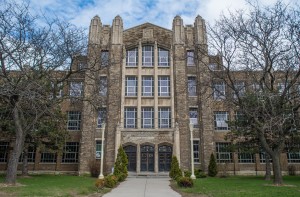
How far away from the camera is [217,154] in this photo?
31156 mm

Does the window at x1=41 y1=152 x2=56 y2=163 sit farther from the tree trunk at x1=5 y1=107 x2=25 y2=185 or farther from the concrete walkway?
the concrete walkway

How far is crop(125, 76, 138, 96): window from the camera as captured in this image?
32175 millimetres

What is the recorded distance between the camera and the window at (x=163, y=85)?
32.1m

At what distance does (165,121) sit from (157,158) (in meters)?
4.07

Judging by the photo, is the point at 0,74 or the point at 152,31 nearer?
the point at 0,74

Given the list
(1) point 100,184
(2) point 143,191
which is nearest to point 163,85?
(1) point 100,184

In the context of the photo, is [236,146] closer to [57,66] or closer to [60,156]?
[57,66]

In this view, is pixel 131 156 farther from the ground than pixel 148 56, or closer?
closer

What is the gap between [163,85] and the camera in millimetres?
32406

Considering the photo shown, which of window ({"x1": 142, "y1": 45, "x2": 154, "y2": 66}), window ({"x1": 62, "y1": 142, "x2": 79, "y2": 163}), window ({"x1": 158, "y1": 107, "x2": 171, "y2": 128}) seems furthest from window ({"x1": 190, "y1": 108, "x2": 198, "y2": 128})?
window ({"x1": 62, "y1": 142, "x2": 79, "y2": 163})

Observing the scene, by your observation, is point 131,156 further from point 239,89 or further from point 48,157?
point 239,89

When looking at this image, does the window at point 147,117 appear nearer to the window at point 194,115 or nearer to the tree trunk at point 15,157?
the window at point 194,115

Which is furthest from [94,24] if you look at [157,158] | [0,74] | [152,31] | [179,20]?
[0,74]

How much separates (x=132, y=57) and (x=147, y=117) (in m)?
7.18
